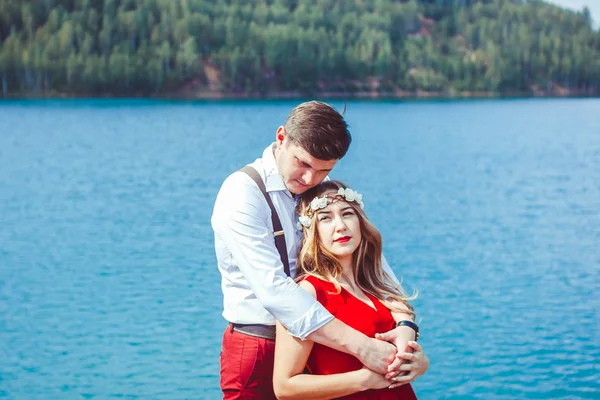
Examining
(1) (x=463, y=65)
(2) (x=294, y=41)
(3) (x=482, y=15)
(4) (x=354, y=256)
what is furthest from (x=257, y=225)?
(3) (x=482, y=15)

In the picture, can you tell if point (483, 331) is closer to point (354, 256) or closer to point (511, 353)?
point (511, 353)

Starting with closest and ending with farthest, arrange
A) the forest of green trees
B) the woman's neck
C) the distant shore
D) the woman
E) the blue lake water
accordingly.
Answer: the woman
the woman's neck
the blue lake water
the distant shore
the forest of green trees

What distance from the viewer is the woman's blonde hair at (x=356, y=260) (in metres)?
3.11

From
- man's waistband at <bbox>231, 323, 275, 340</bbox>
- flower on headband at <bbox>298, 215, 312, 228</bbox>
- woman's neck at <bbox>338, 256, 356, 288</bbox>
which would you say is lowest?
man's waistband at <bbox>231, 323, 275, 340</bbox>

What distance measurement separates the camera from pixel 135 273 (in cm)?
1482

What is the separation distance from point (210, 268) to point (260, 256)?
1232 centimetres

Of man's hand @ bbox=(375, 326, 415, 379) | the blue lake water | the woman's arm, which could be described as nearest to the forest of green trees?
the blue lake water

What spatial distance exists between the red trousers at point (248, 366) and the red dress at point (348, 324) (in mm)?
208

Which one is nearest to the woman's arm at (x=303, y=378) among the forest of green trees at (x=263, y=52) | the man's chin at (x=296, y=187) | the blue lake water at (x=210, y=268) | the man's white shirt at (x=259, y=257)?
the man's white shirt at (x=259, y=257)

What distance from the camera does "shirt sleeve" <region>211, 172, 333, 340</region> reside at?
9.25ft

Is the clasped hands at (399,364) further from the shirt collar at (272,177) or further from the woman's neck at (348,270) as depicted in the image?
the shirt collar at (272,177)

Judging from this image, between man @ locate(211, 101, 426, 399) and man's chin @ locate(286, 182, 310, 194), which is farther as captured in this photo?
man's chin @ locate(286, 182, 310, 194)

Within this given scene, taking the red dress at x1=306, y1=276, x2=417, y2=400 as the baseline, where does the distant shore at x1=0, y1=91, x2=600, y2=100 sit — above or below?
below

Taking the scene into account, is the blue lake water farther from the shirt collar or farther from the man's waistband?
the shirt collar
